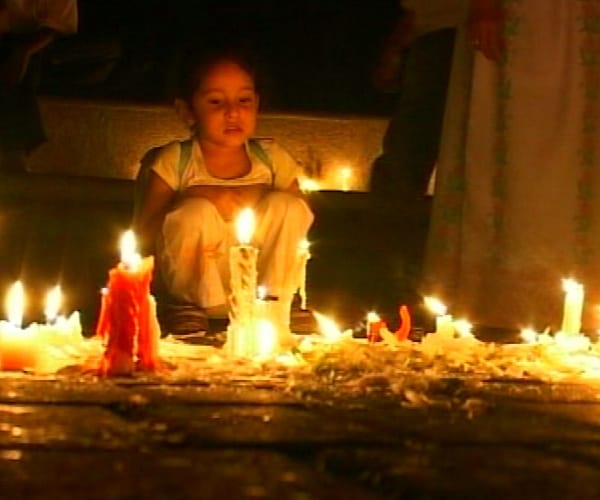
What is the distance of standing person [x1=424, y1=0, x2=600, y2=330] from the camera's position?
5.01 meters

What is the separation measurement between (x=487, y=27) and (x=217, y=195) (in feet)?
3.54

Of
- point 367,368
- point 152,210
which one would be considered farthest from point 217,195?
point 367,368

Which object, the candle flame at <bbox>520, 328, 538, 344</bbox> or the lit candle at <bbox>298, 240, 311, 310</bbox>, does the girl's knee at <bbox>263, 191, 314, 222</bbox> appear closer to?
the lit candle at <bbox>298, 240, 311, 310</bbox>

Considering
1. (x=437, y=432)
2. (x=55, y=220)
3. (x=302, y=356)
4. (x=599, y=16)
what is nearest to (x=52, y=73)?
(x=55, y=220)

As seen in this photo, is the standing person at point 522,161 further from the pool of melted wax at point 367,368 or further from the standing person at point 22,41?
the standing person at point 22,41

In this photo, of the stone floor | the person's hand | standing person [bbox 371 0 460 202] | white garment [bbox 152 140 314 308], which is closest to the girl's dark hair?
white garment [bbox 152 140 314 308]

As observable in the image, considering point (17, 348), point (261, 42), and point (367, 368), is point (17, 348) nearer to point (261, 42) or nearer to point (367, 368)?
point (367, 368)

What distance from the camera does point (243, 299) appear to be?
3.84 meters

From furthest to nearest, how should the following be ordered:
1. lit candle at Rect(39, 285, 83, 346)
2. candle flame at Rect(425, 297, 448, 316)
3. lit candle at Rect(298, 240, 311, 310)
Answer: lit candle at Rect(298, 240, 311, 310), candle flame at Rect(425, 297, 448, 316), lit candle at Rect(39, 285, 83, 346)

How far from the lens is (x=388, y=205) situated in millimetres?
5625

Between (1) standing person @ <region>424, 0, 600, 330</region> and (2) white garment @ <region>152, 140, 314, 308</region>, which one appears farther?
(1) standing person @ <region>424, 0, 600, 330</region>

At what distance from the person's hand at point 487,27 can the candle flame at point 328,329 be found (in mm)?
1073

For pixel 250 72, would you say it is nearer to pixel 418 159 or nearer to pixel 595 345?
pixel 418 159

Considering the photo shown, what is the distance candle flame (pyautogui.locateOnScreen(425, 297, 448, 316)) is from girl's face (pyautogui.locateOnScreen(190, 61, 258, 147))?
33.0 inches
